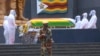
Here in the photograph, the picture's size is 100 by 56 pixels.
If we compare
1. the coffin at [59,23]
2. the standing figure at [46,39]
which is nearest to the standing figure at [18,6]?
the coffin at [59,23]

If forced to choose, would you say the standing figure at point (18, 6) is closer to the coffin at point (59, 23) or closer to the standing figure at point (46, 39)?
the coffin at point (59, 23)

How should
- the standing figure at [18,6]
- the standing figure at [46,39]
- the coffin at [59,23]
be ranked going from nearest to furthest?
1. the standing figure at [46,39]
2. the standing figure at [18,6]
3. the coffin at [59,23]

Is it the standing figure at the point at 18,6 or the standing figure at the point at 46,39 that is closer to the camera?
the standing figure at the point at 46,39

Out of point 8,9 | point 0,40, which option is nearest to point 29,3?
point 8,9

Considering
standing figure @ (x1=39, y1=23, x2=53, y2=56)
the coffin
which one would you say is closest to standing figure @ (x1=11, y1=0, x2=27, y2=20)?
the coffin

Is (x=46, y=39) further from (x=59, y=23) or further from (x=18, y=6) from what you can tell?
(x=59, y=23)

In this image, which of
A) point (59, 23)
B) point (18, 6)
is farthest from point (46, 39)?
point (59, 23)

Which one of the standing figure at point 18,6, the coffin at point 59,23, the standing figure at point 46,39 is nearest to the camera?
the standing figure at point 46,39

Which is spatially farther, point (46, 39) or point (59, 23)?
point (59, 23)

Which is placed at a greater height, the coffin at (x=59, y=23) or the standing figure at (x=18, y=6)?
the standing figure at (x=18, y=6)

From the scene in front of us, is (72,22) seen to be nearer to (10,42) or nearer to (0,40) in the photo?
(0,40)

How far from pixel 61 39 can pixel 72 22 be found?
5.87m

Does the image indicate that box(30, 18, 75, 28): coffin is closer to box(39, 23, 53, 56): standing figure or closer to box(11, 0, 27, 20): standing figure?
box(11, 0, 27, 20): standing figure

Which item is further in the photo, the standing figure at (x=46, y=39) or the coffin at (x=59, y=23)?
the coffin at (x=59, y=23)
